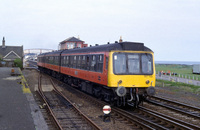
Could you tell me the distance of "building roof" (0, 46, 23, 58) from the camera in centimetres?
7056

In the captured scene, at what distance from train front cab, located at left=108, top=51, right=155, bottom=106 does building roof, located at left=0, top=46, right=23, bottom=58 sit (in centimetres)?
6426

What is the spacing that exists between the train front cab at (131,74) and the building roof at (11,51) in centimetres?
6426

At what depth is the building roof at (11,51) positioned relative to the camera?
7056 centimetres

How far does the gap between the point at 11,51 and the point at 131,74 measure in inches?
2602

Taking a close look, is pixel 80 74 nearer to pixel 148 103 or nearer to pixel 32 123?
pixel 148 103

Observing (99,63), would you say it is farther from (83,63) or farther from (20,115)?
(20,115)

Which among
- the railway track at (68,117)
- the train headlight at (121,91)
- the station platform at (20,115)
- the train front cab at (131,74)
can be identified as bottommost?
the railway track at (68,117)

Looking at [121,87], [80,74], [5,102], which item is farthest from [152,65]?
[5,102]

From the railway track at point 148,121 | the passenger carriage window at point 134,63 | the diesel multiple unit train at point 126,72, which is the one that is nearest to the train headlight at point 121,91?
the diesel multiple unit train at point 126,72

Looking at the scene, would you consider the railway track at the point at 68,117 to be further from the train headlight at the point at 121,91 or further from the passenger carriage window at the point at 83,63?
the passenger carriage window at the point at 83,63

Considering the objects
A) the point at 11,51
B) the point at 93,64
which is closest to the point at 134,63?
the point at 93,64

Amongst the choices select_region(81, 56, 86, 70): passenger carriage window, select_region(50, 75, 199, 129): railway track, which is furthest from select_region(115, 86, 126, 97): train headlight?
select_region(81, 56, 86, 70): passenger carriage window

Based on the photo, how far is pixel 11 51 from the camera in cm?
7094

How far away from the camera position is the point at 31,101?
42.7 ft
